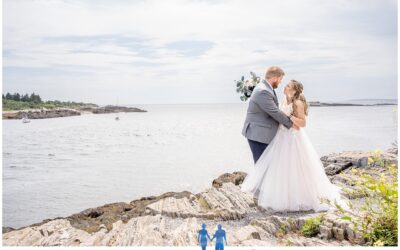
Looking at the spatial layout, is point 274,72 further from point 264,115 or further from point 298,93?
point 264,115

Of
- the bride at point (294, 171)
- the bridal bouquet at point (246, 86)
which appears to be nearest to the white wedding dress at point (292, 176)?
the bride at point (294, 171)

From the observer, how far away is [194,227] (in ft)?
12.8

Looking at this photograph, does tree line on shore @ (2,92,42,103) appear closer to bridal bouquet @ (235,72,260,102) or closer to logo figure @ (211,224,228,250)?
bridal bouquet @ (235,72,260,102)

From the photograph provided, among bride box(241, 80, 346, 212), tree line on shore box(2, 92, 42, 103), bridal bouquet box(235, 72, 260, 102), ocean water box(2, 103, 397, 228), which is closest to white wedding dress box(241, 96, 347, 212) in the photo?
bride box(241, 80, 346, 212)

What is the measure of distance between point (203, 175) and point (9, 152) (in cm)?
1029

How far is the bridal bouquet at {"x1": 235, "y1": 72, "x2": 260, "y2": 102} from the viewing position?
183 inches

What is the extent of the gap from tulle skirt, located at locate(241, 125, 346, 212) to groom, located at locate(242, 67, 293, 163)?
89 mm

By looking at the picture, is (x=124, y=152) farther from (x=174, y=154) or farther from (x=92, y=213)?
(x=92, y=213)

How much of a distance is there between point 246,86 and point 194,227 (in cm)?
147

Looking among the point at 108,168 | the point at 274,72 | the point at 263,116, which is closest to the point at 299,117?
the point at 263,116

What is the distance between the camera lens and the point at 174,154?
20688 millimetres

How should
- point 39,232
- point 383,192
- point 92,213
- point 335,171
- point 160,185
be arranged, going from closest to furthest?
point 383,192, point 39,232, point 92,213, point 335,171, point 160,185

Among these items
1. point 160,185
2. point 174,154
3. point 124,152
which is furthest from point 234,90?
point 124,152

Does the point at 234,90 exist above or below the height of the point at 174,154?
above
